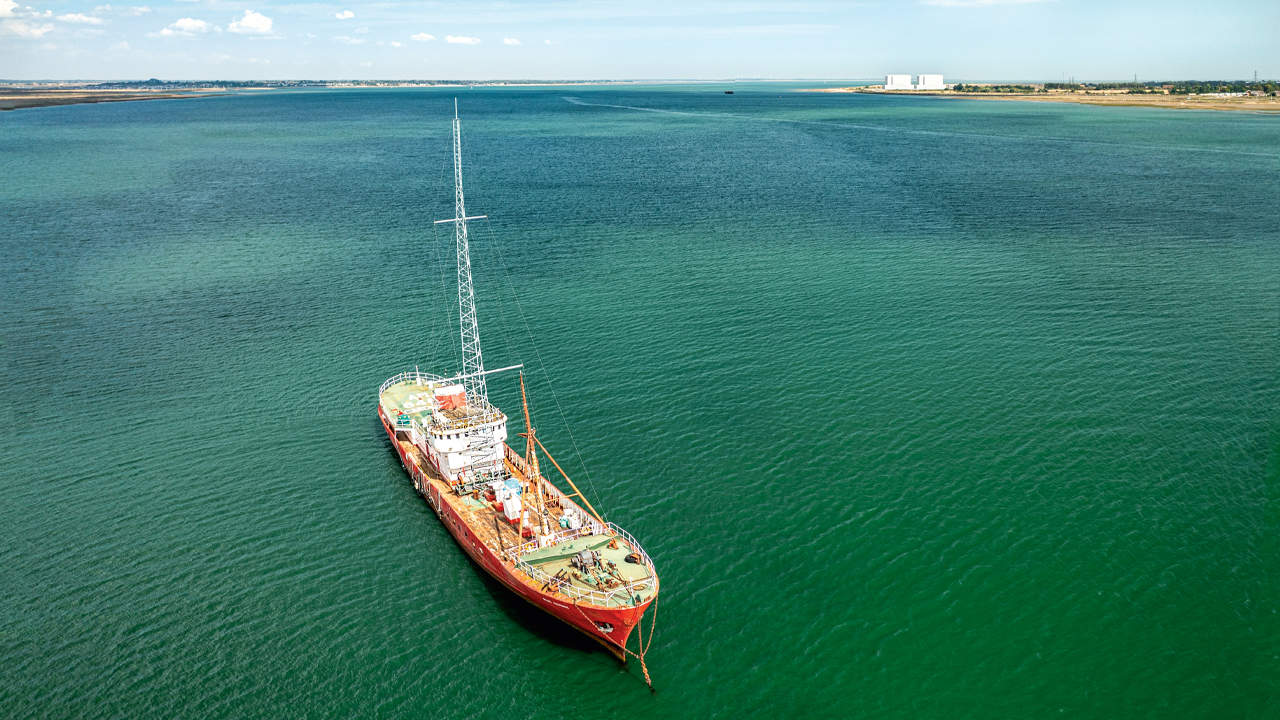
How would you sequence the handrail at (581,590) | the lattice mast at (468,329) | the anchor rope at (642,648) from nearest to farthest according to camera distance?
the anchor rope at (642,648), the handrail at (581,590), the lattice mast at (468,329)

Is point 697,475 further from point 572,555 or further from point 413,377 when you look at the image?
point 413,377

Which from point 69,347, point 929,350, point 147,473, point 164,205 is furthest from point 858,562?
point 164,205

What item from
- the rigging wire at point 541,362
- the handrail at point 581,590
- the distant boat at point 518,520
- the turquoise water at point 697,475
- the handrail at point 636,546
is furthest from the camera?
the rigging wire at point 541,362

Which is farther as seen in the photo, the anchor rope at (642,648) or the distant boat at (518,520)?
the distant boat at (518,520)

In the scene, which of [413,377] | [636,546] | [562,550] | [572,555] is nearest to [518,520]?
[562,550]

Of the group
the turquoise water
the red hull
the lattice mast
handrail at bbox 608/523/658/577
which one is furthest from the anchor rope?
the lattice mast

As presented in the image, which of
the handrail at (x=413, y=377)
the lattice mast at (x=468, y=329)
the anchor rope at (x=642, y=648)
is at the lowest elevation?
the anchor rope at (x=642, y=648)

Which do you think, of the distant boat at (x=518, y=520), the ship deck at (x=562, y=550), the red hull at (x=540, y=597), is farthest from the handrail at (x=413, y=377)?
the red hull at (x=540, y=597)

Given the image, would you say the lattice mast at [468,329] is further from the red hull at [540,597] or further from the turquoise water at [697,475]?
the red hull at [540,597]
